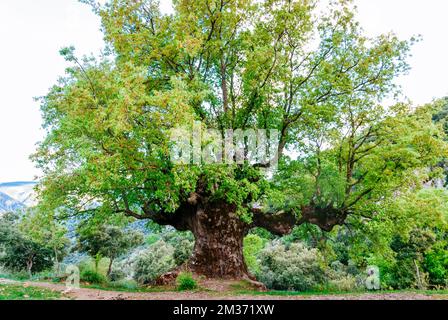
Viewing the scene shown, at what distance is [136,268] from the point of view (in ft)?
109

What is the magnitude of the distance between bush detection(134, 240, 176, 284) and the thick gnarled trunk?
17450 mm

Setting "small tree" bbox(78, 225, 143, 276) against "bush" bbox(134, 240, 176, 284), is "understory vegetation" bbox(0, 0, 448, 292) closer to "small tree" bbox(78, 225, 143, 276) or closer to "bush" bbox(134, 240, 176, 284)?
"small tree" bbox(78, 225, 143, 276)

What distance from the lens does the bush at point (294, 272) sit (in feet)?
82.0

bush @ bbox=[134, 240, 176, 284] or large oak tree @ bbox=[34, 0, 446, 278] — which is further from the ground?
large oak tree @ bbox=[34, 0, 446, 278]

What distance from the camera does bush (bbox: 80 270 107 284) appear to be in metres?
15.7

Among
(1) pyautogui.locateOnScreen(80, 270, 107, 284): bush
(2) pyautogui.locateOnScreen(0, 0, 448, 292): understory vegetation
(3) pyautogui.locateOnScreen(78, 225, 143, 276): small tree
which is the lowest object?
(1) pyautogui.locateOnScreen(80, 270, 107, 284): bush

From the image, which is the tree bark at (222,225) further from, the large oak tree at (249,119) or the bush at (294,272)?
the bush at (294,272)

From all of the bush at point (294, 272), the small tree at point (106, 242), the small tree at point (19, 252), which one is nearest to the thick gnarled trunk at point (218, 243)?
the bush at point (294, 272)

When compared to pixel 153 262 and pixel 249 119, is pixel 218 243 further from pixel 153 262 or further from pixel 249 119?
pixel 153 262

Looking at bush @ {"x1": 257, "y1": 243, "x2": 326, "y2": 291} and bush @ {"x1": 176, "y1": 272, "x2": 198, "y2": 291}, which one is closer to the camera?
bush @ {"x1": 176, "y1": 272, "x2": 198, "y2": 291}

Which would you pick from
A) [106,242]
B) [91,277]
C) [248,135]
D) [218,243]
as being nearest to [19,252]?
[106,242]

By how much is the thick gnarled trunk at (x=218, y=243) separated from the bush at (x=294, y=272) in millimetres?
12275

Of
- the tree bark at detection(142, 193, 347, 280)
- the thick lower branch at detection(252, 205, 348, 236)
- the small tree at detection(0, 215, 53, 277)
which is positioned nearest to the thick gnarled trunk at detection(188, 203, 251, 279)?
the tree bark at detection(142, 193, 347, 280)
